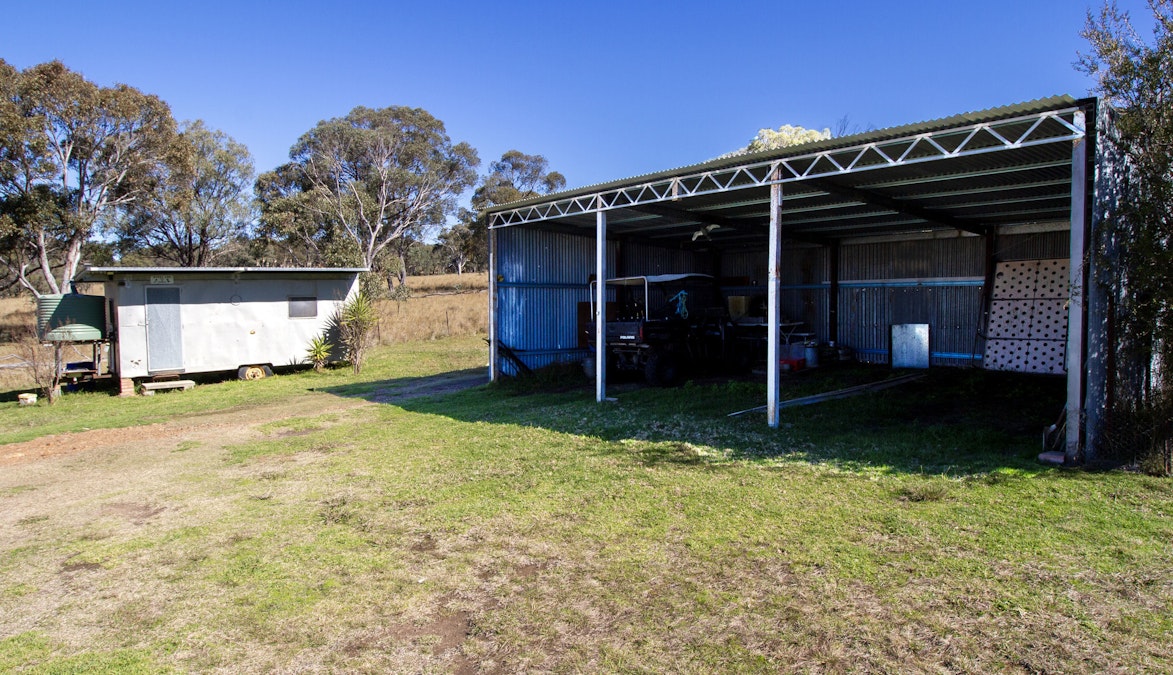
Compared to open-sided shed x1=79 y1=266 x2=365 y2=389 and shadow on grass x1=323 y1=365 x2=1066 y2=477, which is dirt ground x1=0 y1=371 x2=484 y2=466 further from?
open-sided shed x1=79 y1=266 x2=365 y2=389

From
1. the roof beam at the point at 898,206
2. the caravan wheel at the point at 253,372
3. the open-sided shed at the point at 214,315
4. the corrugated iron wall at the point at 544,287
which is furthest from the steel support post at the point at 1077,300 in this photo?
the caravan wheel at the point at 253,372

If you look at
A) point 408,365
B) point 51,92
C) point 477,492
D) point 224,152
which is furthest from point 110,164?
point 477,492

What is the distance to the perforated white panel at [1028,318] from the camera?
42.8ft

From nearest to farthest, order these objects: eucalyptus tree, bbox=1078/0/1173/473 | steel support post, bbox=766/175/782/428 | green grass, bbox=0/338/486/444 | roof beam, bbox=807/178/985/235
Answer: eucalyptus tree, bbox=1078/0/1173/473 < steel support post, bbox=766/175/782/428 < roof beam, bbox=807/178/985/235 < green grass, bbox=0/338/486/444

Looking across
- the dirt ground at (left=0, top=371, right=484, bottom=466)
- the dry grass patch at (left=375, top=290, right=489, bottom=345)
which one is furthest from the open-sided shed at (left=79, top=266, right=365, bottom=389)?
the dry grass patch at (left=375, top=290, right=489, bottom=345)

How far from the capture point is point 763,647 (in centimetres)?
333

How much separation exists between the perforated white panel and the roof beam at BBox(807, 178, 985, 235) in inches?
50.0

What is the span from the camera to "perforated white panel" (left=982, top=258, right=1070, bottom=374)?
13047mm

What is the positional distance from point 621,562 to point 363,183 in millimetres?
32596

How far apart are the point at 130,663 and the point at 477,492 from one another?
10.1 feet

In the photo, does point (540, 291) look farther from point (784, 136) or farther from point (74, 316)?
point (784, 136)

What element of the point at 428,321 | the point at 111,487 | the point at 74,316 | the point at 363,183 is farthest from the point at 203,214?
the point at 111,487

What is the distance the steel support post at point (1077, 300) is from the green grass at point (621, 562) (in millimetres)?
532

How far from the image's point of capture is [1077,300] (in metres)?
6.30
